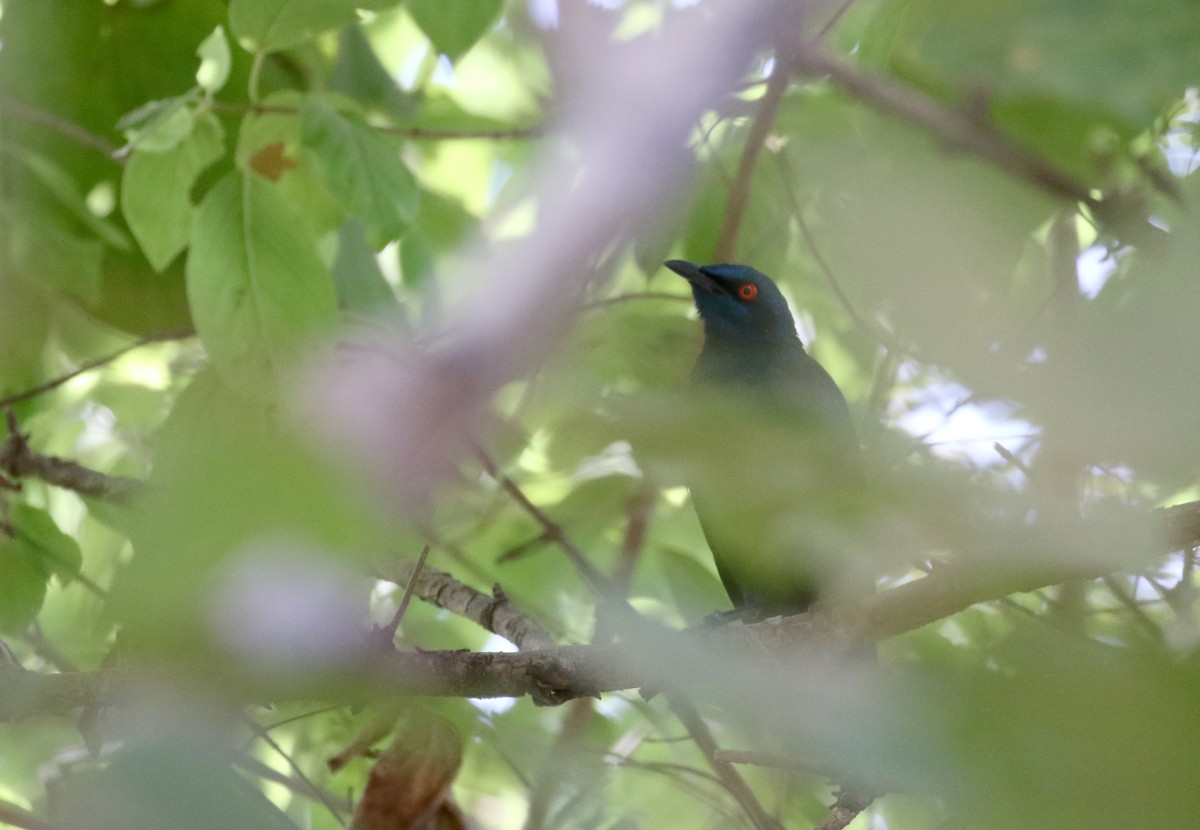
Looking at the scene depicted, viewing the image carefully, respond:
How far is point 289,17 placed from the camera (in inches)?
99.4

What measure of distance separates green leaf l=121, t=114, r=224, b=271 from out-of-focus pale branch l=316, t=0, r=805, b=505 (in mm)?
576

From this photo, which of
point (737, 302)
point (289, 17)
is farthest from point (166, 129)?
point (737, 302)

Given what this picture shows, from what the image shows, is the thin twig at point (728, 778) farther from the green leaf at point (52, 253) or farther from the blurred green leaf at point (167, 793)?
the green leaf at point (52, 253)

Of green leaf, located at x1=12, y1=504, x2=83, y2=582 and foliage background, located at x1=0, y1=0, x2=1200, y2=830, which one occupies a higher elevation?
foliage background, located at x1=0, y1=0, x2=1200, y2=830

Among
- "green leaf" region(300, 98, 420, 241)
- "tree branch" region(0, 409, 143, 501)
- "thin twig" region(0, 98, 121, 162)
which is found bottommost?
"tree branch" region(0, 409, 143, 501)

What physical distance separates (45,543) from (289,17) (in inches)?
59.7

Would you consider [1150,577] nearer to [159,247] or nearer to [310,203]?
[159,247]

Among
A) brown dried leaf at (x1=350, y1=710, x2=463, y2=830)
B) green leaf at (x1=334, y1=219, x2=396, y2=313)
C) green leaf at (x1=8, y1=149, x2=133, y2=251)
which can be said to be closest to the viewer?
brown dried leaf at (x1=350, y1=710, x2=463, y2=830)

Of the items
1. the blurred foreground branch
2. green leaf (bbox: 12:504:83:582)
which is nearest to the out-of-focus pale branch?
the blurred foreground branch

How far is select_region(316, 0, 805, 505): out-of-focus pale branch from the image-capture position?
4.10ft

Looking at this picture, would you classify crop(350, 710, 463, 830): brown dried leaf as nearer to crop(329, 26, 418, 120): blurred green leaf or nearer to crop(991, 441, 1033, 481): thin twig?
crop(991, 441, 1033, 481): thin twig

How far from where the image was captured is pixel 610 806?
1993 mm

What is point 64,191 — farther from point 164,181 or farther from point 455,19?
point 455,19

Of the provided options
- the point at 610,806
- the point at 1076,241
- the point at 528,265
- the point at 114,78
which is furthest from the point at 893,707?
the point at 114,78
